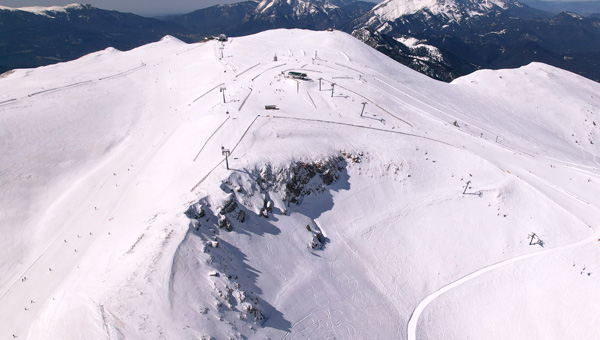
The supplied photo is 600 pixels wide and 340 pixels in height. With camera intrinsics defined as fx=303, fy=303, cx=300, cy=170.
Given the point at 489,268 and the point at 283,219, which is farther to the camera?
the point at 489,268

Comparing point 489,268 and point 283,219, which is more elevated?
point 283,219

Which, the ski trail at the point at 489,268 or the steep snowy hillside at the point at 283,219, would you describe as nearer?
the steep snowy hillside at the point at 283,219

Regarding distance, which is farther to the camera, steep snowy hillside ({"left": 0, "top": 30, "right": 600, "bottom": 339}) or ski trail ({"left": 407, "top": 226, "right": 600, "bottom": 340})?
ski trail ({"left": 407, "top": 226, "right": 600, "bottom": 340})

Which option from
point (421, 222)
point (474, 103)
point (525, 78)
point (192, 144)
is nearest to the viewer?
point (421, 222)

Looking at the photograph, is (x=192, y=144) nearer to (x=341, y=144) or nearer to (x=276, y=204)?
(x=276, y=204)

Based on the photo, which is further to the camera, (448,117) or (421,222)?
(448,117)

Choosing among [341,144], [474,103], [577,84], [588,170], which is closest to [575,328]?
[341,144]

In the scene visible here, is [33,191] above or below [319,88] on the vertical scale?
below

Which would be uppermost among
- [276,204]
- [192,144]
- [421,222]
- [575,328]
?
[192,144]
